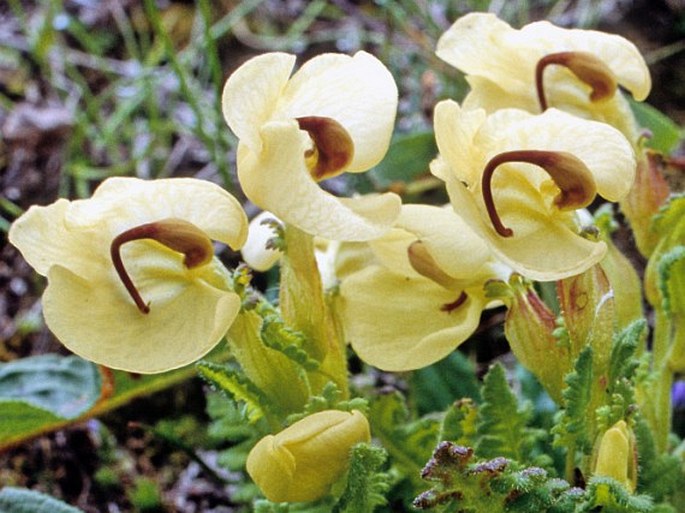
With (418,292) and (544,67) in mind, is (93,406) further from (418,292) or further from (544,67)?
(544,67)

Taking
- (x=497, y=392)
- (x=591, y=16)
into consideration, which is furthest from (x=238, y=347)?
(x=591, y=16)

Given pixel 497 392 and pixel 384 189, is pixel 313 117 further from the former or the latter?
pixel 384 189

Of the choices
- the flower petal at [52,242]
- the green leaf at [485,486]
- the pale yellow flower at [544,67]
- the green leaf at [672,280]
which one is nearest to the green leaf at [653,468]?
the green leaf at [672,280]

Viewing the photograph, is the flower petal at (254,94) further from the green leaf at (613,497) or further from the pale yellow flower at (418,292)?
the green leaf at (613,497)

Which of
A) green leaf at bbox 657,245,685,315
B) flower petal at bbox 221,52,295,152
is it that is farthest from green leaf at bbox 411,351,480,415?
flower petal at bbox 221,52,295,152

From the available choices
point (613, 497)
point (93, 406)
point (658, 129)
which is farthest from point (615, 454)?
point (658, 129)

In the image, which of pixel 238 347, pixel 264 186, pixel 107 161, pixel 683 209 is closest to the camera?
pixel 264 186

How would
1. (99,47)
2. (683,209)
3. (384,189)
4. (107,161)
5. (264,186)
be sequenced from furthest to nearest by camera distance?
(99,47)
(107,161)
(384,189)
(683,209)
(264,186)
